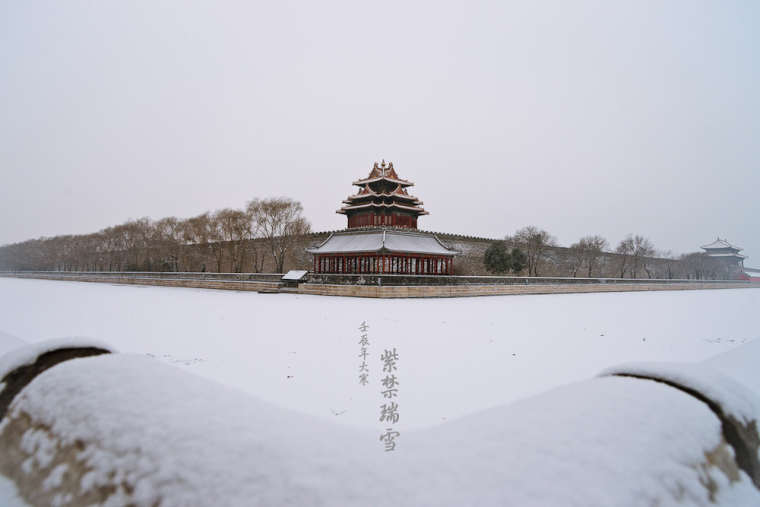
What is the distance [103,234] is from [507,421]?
4599cm

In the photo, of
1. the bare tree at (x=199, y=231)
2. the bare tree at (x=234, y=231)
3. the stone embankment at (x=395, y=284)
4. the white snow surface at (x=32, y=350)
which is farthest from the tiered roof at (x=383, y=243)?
the white snow surface at (x=32, y=350)

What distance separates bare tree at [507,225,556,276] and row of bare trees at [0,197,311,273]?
17122mm

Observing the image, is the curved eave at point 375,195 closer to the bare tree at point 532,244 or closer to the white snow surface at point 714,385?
the bare tree at point 532,244

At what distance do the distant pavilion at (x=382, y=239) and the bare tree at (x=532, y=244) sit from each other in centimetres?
982

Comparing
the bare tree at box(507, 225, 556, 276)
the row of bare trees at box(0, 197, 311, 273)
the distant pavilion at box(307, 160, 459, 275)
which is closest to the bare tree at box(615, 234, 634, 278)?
the bare tree at box(507, 225, 556, 276)

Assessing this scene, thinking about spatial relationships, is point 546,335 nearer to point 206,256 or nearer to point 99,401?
point 99,401

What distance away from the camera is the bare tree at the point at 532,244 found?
109 ft

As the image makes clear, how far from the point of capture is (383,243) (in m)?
22.4

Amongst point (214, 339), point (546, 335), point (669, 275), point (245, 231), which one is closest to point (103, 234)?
point (245, 231)

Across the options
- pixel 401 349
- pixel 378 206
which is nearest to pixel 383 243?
pixel 378 206

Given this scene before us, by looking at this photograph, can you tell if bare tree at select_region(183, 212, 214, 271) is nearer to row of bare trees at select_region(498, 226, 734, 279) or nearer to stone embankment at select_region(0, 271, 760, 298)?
stone embankment at select_region(0, 271, 760, 298)

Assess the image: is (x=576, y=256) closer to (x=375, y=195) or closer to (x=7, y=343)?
(x=375, y=195)

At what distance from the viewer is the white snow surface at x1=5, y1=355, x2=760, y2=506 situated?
81cm

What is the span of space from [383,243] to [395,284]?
15.6 feet
